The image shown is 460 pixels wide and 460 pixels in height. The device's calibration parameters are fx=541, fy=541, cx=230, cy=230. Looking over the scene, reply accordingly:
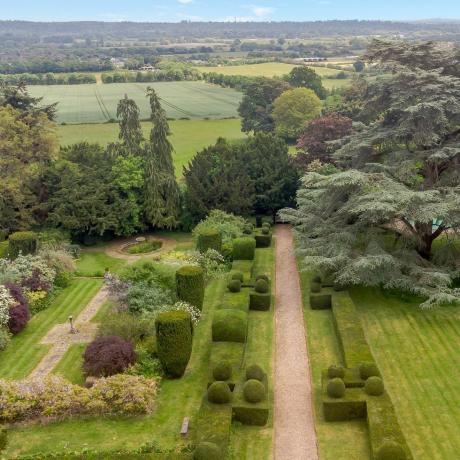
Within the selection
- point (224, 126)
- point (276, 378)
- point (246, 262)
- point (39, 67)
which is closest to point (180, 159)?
point (224, 126)

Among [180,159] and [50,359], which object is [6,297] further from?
[180,159]

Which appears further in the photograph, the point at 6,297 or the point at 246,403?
the point at 6,297

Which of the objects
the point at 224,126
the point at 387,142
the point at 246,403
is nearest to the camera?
the point at 246,403

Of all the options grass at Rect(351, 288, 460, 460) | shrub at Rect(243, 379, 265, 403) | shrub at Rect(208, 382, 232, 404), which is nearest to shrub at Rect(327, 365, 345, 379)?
grass at Rect(351, 288, 460, 460)

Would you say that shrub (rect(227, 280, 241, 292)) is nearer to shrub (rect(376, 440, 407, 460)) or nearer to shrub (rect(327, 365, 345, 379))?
shrub (rect(327, 365, 345, 379))

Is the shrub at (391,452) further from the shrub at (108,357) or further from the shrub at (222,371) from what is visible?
the shrub at (108,357)

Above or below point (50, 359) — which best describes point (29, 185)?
above
